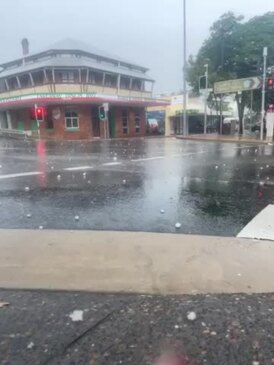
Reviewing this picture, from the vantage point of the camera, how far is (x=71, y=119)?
35.9 meters

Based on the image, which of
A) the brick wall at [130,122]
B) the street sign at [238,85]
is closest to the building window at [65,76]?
the brick wall at [130,122]

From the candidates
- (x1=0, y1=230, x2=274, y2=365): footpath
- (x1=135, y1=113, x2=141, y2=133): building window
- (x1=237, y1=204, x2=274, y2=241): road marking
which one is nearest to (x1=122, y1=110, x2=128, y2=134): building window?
(x1=135, y1=113, x2=141, y2=133): building window

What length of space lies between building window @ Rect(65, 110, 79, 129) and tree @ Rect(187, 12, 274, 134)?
12.3 metres

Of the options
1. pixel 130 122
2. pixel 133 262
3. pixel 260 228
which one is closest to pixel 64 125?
pixel 130 122

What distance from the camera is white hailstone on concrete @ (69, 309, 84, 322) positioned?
10.1ft

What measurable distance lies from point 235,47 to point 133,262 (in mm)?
32407

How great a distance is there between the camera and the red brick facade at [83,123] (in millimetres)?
35531

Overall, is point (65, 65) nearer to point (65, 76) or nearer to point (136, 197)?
point (65, 76)

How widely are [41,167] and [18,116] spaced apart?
1212 inches

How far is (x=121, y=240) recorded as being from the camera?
16.4 ft

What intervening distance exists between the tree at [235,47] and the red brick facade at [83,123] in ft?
30.7

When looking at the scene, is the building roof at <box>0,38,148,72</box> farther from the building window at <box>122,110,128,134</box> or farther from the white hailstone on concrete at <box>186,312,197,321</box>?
the white hailstone on concrete at <box>186,312,197,321</box>

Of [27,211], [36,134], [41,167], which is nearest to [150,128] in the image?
[36,134]

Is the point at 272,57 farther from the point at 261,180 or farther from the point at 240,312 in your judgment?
the point at 240,312
